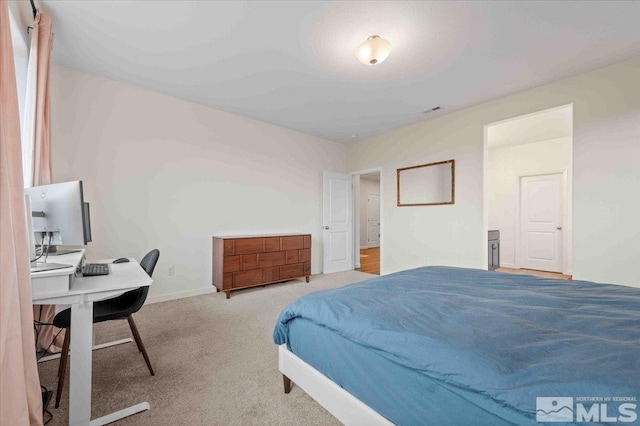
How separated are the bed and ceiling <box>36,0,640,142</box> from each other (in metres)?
2.06

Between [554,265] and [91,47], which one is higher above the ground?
[91,47]

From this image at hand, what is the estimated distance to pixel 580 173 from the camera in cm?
296

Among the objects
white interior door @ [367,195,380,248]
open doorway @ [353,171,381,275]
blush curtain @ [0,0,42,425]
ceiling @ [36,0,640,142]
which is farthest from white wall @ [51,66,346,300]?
white interior door @ [367,195,380,248]

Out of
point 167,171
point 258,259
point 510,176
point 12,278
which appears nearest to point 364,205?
point 510,176

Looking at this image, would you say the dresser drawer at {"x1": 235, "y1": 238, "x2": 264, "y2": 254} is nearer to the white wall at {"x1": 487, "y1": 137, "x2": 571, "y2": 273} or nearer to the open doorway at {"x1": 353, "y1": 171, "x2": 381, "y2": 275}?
the white wall at {"x1": 487, "y1": 137, "x2": 571, "y2": 273}

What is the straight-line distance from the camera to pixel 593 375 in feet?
2.57

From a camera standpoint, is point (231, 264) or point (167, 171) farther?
point (231, 264)

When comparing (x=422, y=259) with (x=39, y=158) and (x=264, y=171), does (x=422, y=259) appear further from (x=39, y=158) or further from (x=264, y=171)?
(x=39, y=158)

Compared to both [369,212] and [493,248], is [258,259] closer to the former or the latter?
[493,248]

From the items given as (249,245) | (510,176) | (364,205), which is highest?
(510,176)

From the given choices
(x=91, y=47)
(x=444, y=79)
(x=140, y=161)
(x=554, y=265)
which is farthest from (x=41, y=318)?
(x=554, y=265)

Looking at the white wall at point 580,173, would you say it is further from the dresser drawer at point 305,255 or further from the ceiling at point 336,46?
the dresser drawer at point 305,255

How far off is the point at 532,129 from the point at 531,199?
1.74 m

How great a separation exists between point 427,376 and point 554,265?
5.89 m
